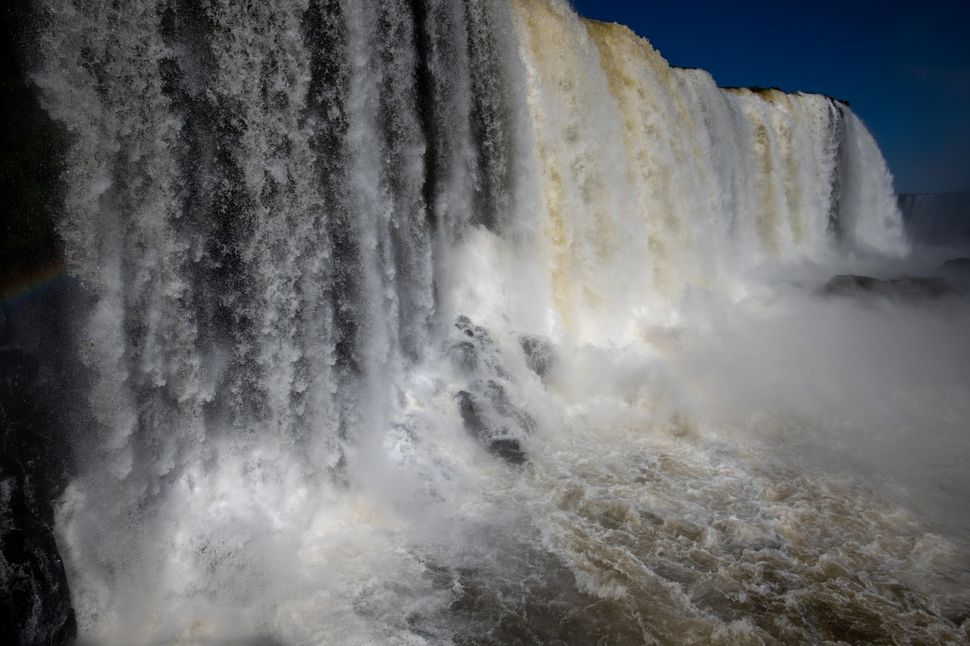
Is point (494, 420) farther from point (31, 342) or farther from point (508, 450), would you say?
point (31, 342)

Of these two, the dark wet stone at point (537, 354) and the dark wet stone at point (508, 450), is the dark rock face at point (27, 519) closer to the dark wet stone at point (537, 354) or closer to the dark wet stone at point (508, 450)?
the dark wet stone at point (508, 450)

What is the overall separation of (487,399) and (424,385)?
2.78ft

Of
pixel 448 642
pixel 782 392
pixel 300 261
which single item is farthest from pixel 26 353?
pixel 782 392

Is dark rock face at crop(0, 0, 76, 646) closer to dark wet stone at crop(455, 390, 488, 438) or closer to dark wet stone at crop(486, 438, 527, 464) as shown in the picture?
dark wet stone at crop(455, 390, 488, 438)

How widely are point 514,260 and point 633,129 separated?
3.97 m

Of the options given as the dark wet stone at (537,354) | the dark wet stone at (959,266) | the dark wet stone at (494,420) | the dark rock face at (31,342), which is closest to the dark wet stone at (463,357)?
the dark wet stone at (494,420)

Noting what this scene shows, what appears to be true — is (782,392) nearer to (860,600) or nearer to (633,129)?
(860,600)

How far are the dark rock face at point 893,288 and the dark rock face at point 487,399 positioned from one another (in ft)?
31.3

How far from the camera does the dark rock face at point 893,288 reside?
41.9ft

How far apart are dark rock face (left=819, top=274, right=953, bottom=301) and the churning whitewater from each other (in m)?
3.16

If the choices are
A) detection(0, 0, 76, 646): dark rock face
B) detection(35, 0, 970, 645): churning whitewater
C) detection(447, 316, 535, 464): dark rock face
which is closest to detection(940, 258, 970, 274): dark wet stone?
detection(35, 0, 970, 645): churning whitewater

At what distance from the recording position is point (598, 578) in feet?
15.4

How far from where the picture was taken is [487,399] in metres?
7.35

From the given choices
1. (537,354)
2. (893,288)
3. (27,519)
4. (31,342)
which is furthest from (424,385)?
(893,288)
